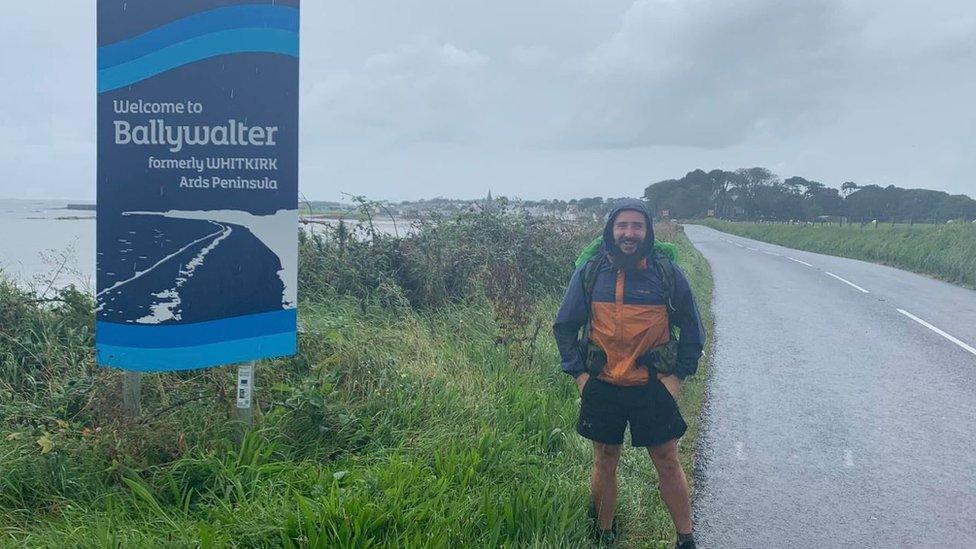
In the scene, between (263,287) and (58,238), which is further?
(58,238)

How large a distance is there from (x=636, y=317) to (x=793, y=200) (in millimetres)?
67130

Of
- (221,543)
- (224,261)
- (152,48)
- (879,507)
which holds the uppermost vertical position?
(152,48)

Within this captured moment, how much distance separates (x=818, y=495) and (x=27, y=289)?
5919mm

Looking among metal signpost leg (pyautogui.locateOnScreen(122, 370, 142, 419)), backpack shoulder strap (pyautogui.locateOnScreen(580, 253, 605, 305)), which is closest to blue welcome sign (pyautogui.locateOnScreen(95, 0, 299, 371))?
metal signpost leg (pyautogui.locateOnScreen(122, 370, 142, 419))

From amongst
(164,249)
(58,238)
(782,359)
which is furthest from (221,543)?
(782,359)

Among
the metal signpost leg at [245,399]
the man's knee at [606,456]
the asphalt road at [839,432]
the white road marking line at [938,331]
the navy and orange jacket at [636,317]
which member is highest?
the navy and orange jacket at [636,317]

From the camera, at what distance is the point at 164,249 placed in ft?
13.2

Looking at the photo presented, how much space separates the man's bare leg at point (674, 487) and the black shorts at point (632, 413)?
0.37 ft

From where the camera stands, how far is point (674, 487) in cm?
392

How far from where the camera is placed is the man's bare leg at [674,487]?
388 cm

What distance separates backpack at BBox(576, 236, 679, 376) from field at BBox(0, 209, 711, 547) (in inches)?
29.3

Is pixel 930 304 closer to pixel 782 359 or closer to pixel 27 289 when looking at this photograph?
pixel 782 359

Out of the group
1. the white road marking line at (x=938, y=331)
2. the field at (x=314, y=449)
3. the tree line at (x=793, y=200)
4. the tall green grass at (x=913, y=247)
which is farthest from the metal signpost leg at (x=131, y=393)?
the tree line at (x=793, y=200)

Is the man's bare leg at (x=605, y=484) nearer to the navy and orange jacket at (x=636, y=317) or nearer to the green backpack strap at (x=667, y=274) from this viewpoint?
the navy and orange jacket at (x=636, y=317)
